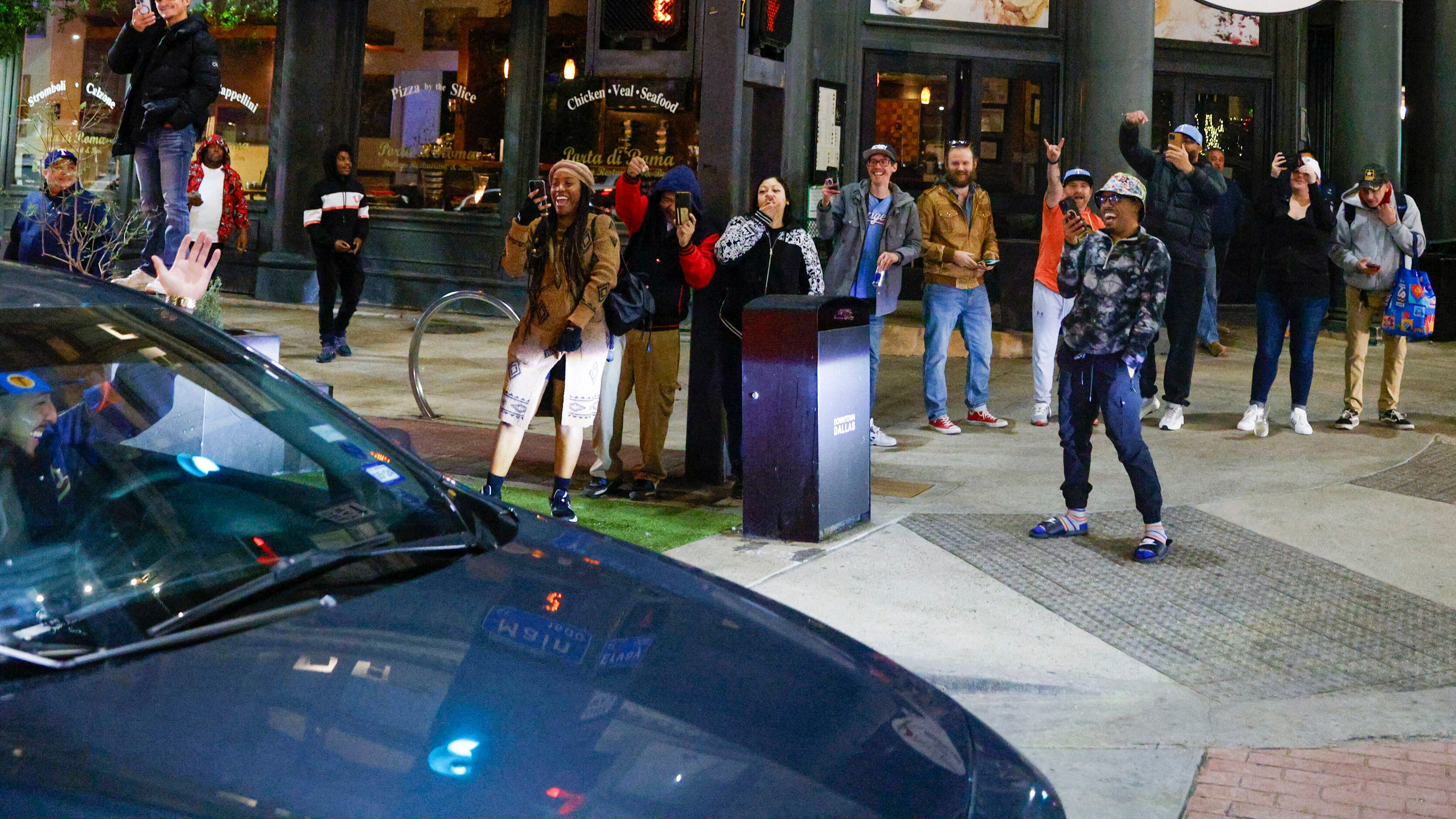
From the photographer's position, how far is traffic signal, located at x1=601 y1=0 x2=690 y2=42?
7367 millimetres

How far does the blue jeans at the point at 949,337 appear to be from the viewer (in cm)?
1016

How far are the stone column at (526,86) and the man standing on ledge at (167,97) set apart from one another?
26.6ft

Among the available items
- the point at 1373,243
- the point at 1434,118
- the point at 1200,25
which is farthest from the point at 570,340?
the point at 1434,118

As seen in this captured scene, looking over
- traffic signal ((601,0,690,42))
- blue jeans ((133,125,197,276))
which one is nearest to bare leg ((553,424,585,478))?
traffic signal ((601,0,690,42))

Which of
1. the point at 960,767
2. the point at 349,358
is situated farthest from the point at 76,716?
the point at 349,358

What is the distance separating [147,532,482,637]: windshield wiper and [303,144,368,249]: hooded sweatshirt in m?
10.5

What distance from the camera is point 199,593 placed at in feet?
8.63

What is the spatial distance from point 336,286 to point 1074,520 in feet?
25.8

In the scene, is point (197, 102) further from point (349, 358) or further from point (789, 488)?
point (349, 358)

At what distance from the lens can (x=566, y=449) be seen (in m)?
7.43

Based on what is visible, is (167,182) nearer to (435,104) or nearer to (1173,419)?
(1173,419)

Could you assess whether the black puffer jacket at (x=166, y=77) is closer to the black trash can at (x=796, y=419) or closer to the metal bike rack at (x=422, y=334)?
the metal bike rack at (x=422, y=334)

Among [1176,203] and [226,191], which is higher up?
[226,191]

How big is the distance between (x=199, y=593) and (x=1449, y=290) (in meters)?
16.1
